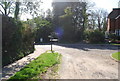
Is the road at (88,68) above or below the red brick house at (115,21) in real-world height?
below

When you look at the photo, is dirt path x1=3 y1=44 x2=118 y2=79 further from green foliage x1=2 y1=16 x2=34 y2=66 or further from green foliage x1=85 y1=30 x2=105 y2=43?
green foliage x1=85 y1=30 x2=105 y2=43

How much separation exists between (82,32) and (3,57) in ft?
97.5

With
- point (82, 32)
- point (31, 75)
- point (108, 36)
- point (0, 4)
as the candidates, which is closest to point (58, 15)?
point (82, 32)

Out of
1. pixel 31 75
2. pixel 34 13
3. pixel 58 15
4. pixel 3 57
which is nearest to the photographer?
pixel 31 75

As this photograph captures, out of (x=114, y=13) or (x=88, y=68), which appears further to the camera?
(x=114, y=13)

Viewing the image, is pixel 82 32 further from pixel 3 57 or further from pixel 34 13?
pixel 3 57

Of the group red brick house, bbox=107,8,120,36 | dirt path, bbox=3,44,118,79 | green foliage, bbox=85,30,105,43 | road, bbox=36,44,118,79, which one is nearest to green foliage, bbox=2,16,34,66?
dirt path, bbox=3,44,118,79

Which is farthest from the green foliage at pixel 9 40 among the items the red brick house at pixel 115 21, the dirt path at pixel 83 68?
the red brick house at pixel 115 21

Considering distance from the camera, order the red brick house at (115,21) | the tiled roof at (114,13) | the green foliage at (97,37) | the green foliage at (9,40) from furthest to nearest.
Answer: the tiled roof at (114,13), the red brick house at (115,21), the green foliage at (97,37), the green foliage at (9,40)

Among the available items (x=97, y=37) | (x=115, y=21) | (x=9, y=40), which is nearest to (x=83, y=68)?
(x=9, y=40)

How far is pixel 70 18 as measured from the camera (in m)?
Result: 36.9

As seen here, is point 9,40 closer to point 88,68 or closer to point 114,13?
point 88,68

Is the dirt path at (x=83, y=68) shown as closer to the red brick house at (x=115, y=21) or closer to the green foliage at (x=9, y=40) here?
the green foliage at (x=9, y=40)

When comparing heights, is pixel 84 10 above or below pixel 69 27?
above
